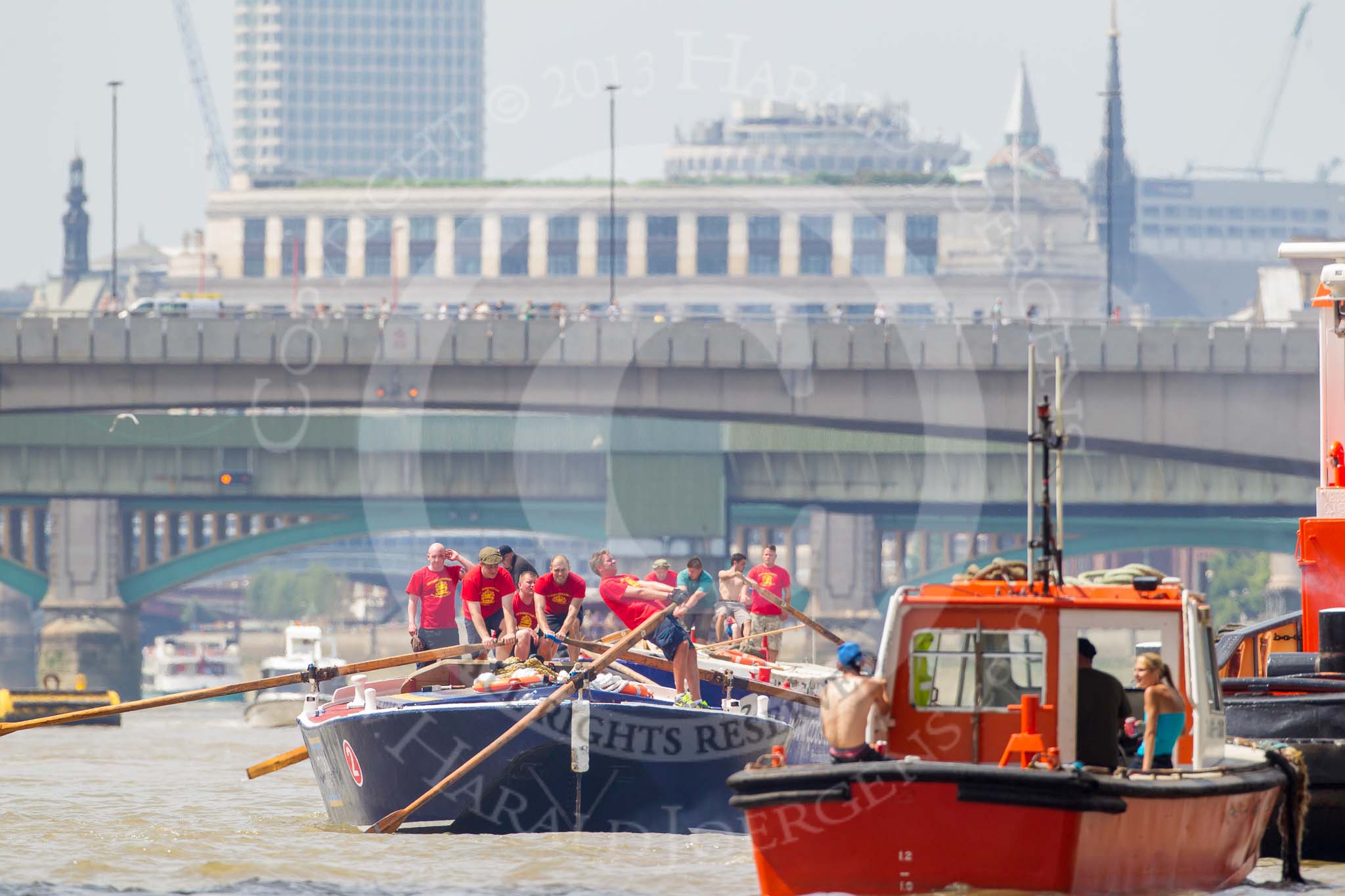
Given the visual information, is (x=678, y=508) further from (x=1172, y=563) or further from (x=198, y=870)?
(x=1172, y=563)

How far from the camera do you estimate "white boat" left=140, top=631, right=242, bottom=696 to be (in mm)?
135625

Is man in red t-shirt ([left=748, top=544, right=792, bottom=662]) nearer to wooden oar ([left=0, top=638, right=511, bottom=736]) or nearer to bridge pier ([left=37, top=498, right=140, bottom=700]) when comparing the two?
wooden oar ([left=0, top=638, right=511, bottom=736])

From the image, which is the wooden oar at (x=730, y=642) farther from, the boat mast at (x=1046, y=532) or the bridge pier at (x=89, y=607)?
the bridge pier at (x=89, y=607)

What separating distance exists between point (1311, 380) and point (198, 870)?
4603 cm

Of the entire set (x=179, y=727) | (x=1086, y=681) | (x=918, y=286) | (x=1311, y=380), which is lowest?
(x=179, y=727)

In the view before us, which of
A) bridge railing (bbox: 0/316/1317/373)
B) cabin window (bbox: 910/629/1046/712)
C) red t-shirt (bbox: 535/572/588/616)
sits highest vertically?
bridge railing (bbox: 0/316/1317/373)

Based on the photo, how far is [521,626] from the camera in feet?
80.6

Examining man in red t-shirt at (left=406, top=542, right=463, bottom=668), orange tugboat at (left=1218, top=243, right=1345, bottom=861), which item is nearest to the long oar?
man in red t-shirt at (left=406, top=542, right=463, bottom=668)

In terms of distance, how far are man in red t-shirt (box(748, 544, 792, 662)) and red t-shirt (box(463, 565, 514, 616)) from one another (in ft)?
20.9

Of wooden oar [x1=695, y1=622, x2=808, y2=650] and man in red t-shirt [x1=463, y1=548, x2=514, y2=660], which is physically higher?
man in red t-shirt [x1=463, y1=548, x2=514, y2=660]

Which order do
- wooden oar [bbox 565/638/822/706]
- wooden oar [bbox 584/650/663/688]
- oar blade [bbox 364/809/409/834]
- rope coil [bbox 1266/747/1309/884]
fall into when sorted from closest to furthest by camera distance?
rope coil [bbox 1266/747/1309/884]
oar blade [bbox 364/809/409/834]
wooden oar [bbox 584/650/663/688]
wooden oar [bbox 565/638/822/706]

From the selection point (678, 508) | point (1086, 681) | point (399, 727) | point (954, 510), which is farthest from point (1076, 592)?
point (954, 510)

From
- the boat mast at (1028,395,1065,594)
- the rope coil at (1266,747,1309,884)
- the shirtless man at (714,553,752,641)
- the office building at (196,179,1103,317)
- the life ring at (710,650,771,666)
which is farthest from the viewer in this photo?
the office building at (196,179,1103,317)

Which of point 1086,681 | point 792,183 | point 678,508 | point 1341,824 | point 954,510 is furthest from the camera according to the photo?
point 792,183
